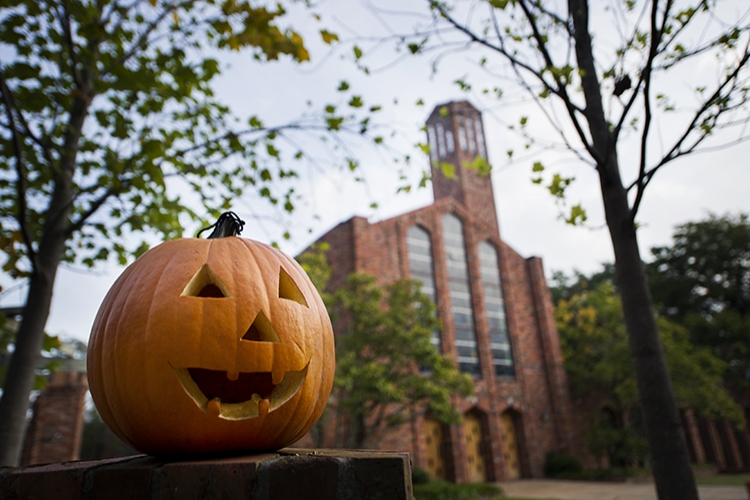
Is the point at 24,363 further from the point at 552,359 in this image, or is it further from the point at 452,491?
the point at 552,359

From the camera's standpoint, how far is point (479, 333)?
1789 cm

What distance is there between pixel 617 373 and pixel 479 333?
4.82 metres

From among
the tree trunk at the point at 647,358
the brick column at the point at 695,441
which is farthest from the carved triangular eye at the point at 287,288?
the brick column at the point at 695,441

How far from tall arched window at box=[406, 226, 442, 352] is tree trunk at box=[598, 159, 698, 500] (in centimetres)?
1419

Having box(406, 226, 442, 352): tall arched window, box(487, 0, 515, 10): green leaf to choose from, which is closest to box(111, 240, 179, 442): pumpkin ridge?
box(487, 0, 515, 10): green leaf

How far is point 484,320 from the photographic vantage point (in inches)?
714

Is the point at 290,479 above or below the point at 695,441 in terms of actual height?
above

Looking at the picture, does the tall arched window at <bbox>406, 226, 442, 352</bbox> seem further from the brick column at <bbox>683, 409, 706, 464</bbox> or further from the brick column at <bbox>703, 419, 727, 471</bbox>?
the brick column at <bbox>703, 419, 727, 471</bbox>

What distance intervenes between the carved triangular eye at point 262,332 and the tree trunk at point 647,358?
6.97 feet

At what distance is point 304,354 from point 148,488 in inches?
21.3

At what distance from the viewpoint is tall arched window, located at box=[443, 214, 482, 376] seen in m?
17.3

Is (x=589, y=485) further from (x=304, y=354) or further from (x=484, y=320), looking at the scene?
(x=304, y=354)

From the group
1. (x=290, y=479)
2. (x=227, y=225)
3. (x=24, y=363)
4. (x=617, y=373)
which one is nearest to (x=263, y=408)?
(x=290, y=479)

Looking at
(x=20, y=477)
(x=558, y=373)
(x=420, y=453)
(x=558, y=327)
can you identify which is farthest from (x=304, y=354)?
(x=558, y=327)
